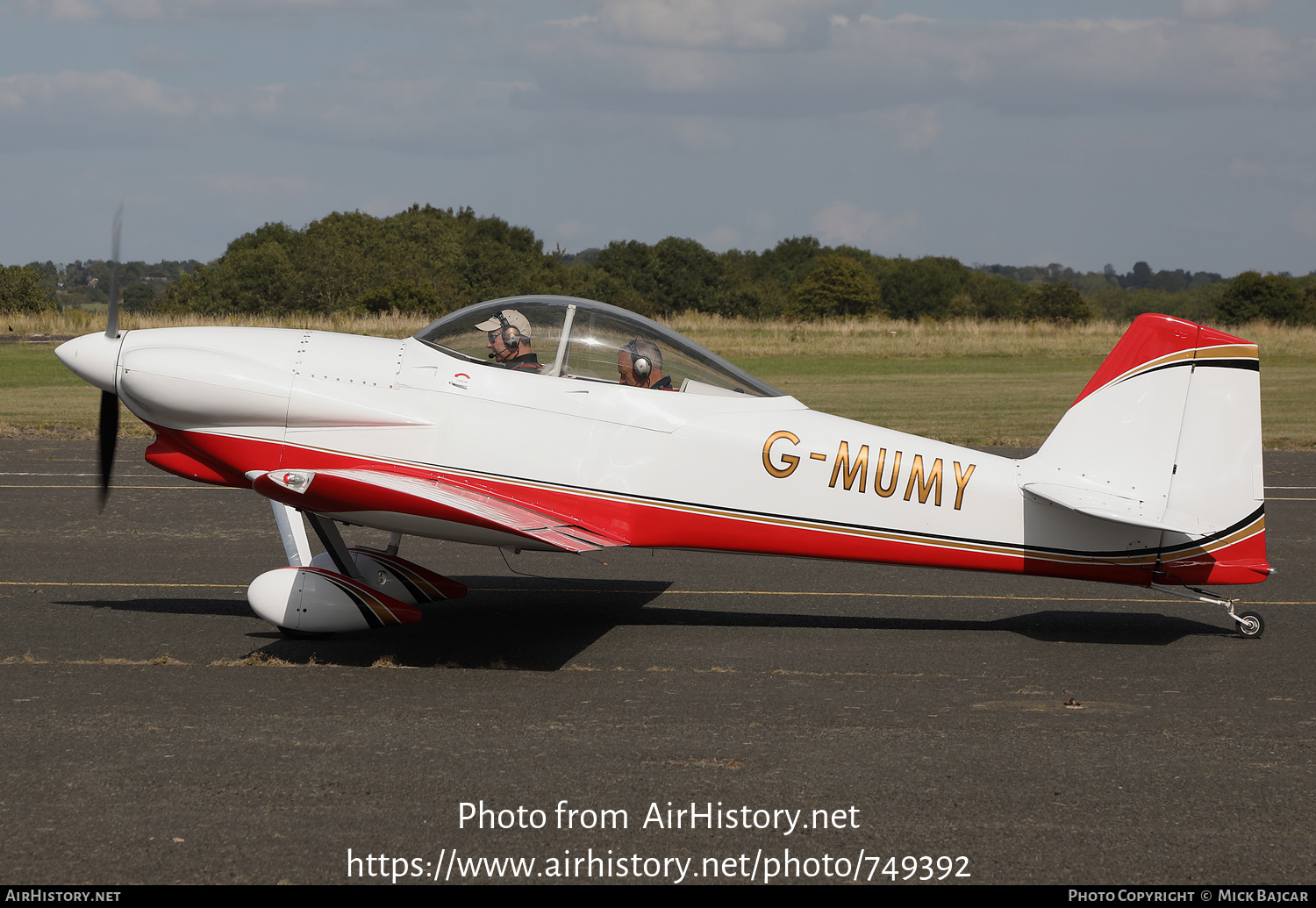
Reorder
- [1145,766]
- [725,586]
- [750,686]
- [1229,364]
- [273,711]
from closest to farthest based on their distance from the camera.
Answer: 1. [1145,766]
2. [273,711]
3. [750,686]
4. [1229,364]
5. [725,586]

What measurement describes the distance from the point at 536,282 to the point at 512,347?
63.1 meters

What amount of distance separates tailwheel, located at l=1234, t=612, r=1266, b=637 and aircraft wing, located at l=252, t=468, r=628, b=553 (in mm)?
4428

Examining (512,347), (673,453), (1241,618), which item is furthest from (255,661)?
(1241,618)

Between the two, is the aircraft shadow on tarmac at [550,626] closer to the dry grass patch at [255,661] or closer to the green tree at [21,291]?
the dry grass patch at [255,661]

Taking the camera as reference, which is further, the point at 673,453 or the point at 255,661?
the point at 673,453

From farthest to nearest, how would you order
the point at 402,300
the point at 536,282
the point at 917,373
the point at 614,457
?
1. the point at 536,282
2. the point at 402,300
3. the point at 917,373
4. the point at 614,457

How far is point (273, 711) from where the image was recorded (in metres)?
5.85

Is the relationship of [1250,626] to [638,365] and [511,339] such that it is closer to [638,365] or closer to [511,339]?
[638,365]

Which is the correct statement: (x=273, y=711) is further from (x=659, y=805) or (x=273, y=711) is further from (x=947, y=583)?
(x=947, y=583)

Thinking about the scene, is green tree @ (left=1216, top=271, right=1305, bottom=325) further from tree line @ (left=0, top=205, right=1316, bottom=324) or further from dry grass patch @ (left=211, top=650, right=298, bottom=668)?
dry grass patch @ (left=211, top=650, right=298, bottom=668)

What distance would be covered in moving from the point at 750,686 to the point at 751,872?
2.25 m

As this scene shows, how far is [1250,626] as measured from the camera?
7.45 metres

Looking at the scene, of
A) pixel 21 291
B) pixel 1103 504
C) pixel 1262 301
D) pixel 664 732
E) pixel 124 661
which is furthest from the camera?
pixel 1262 301

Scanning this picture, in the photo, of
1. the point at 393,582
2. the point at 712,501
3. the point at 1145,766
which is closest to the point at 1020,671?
the point at 1145,766
